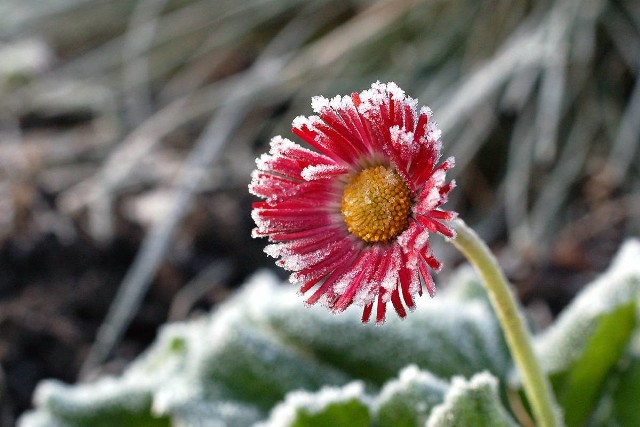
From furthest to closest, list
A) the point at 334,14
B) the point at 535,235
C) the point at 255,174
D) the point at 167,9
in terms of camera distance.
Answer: the point at 167,9, the point at 334,14, the point at 535,235, the point at 255,174

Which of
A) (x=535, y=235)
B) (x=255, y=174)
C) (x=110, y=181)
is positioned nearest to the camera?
(x=255, y=174)

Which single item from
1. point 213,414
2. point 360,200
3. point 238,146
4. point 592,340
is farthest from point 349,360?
point 238,146

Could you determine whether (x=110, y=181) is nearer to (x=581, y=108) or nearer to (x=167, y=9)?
(x=167, y=9)

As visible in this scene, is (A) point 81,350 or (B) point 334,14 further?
(B) point 334,14

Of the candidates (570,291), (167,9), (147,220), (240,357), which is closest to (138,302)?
(147,220)

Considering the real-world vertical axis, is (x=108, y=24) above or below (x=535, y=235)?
above

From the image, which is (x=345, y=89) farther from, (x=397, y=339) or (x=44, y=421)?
(x=44, y=421)
